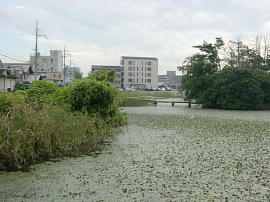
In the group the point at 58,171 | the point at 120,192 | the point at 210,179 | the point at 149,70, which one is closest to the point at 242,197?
the point at 210,179

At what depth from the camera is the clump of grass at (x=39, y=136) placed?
17.3 ft

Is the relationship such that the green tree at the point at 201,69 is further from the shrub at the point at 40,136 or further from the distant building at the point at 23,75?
the shrub at the point at 40,136

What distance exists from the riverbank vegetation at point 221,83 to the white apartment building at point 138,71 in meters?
46.9

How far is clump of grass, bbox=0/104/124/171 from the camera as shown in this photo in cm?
529

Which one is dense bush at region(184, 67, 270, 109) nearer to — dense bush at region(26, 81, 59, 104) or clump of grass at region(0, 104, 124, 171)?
dense bush at region(26, 81, 59, 104)

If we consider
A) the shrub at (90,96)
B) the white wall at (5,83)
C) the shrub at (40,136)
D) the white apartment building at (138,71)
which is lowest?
the shrub at (40,136)

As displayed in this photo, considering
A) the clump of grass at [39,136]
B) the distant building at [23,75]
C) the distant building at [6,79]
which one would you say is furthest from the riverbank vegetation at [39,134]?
Answer: the distant building at [23,75]

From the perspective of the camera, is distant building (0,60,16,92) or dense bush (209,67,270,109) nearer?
dense bush (209,67,270,109)

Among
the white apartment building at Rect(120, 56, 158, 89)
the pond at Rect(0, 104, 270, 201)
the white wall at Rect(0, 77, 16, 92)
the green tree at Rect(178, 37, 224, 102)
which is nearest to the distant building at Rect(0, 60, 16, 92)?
the white wall at Rect(0, 77, 16, 92)

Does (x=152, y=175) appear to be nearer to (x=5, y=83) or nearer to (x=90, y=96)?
(x=90, y=96)

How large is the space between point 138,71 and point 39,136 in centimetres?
6917

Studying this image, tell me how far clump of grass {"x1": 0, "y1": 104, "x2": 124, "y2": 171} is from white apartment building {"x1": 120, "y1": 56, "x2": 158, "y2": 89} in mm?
66094

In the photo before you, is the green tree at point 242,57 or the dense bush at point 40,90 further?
the green tree at point 242,57

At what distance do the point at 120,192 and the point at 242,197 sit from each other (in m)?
1.72
